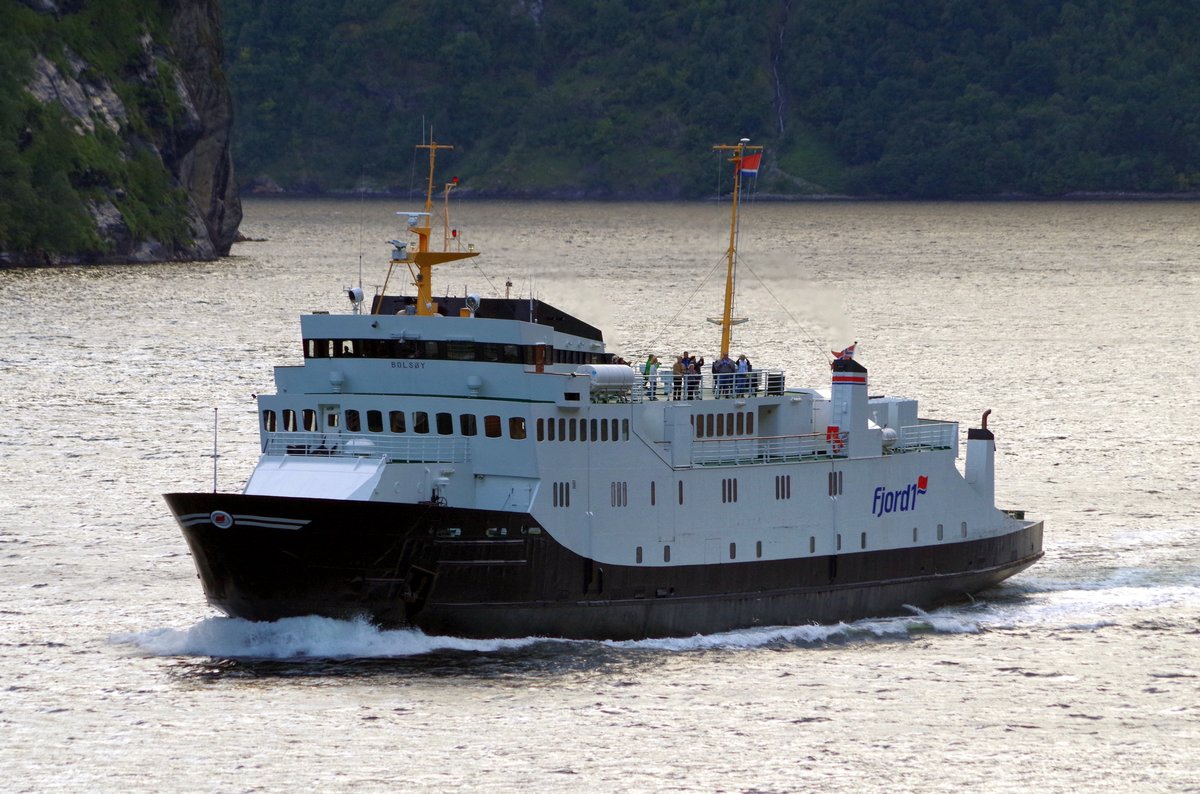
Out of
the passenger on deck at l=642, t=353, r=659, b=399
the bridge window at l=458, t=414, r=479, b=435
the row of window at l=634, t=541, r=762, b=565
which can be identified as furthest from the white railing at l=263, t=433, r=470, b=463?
the passenger on deck at l=642, t=353, r=659, b=399

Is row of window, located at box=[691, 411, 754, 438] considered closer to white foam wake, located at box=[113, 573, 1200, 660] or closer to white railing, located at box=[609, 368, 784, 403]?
white railing, located at box=[609, 368, 784, 403]

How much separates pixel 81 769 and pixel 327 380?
498 inches

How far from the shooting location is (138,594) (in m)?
53.5

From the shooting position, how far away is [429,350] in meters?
48.7

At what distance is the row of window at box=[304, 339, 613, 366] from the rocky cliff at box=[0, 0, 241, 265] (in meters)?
122

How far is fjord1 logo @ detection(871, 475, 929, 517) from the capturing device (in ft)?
175

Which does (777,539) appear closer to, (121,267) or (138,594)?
(138,594)

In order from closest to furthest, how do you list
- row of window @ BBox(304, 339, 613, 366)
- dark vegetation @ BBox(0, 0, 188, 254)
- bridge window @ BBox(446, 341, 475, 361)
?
row of window @ BBox(304, 339, 613, 366) < bridge window @ BBox(446, 341, 475, 361) < dark vegetation @ BBox(0, 0, 188, 254)

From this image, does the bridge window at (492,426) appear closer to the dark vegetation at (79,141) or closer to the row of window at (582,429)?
the row of window at (582,429)

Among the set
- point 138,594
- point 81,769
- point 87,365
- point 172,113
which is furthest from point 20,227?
point 81,769

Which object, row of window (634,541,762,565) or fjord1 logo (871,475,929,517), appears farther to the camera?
fjord1 logo (871,475,929,517)

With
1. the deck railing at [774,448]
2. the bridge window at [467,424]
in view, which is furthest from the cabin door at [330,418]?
the deck railing at [774,448]

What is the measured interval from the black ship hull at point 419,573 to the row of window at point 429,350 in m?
4.29

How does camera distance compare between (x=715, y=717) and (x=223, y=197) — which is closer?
(x=715, y=717)
